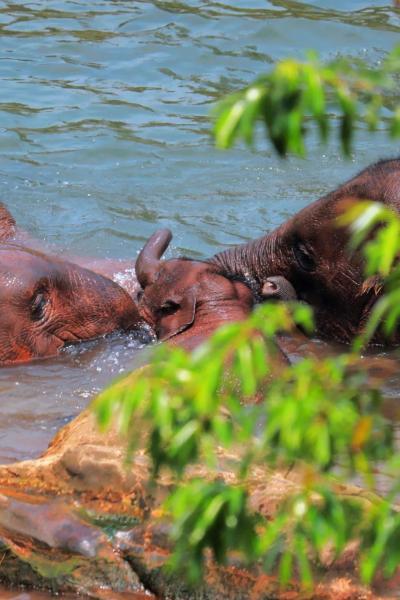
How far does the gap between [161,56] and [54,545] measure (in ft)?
35.2

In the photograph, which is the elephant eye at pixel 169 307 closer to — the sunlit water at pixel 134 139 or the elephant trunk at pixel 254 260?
the sunlit water at pixel 134 139

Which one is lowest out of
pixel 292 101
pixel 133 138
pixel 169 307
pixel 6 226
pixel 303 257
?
pixel 133 138

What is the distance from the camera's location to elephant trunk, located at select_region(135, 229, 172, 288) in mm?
7879

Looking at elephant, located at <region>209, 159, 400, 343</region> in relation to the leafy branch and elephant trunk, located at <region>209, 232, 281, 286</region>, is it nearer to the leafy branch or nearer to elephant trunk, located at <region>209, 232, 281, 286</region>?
elephant trunk, located at <region>209, 232, 281, 286</region>

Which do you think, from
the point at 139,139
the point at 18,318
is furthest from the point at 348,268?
the point at 139,139

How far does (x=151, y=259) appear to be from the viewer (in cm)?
796

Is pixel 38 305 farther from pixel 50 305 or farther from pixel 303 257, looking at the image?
pixel 303 257

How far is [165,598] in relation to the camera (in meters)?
4.43

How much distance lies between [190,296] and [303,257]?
0.71m

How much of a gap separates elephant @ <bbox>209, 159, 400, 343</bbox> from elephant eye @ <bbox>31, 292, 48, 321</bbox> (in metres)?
1.07

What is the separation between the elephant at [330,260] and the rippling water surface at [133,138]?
1.04 meters

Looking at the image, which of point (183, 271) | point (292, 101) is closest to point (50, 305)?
point (183, 271)

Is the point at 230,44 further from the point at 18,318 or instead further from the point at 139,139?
the point at 18,318

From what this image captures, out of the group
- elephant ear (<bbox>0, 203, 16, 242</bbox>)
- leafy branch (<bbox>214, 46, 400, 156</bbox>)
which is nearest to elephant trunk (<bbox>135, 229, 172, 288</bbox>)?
elephant ear (<bbox>0, 203, 16, 242</bbox>)
